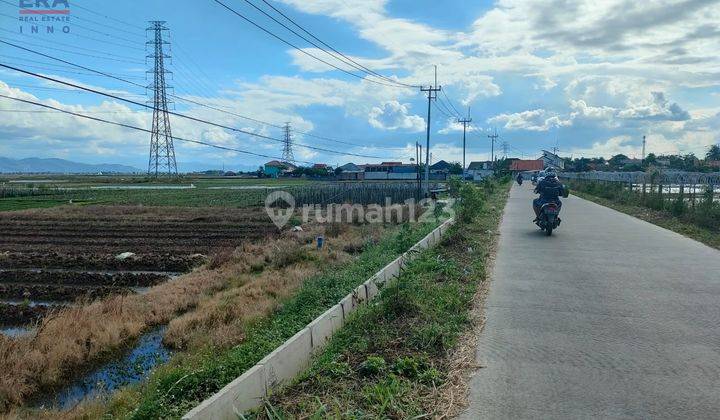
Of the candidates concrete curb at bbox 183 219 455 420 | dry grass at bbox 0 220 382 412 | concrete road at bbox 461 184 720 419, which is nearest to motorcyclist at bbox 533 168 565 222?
concrete road at bbox 461 184 720 419

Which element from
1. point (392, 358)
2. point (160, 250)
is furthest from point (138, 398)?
point (160, 250)

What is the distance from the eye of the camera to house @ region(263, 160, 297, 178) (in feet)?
358

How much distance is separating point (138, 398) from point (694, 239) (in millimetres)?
13428

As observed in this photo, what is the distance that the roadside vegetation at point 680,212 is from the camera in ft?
50.2

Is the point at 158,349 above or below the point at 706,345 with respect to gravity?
below

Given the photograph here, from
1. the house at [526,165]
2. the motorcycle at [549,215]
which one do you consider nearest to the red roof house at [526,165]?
the house at [526,165]

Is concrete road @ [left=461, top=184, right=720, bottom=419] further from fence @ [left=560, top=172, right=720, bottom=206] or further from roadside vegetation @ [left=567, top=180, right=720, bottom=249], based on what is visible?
fence @ [left=560, top=172, right=720, bottom=206]

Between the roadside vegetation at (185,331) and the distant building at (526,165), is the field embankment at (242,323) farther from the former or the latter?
the distant building at (526,165)

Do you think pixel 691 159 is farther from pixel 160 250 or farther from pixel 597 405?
pixel 597 405

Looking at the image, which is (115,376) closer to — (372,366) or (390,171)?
(372,366)

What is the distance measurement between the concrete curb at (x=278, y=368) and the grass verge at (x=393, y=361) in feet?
0.53

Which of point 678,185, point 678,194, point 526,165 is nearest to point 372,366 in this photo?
point 678,194

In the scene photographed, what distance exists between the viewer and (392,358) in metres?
5.10

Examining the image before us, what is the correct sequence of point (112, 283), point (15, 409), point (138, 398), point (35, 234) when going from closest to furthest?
point (138, 398), point (15, 409), point (112, 283), point (35, 234)
